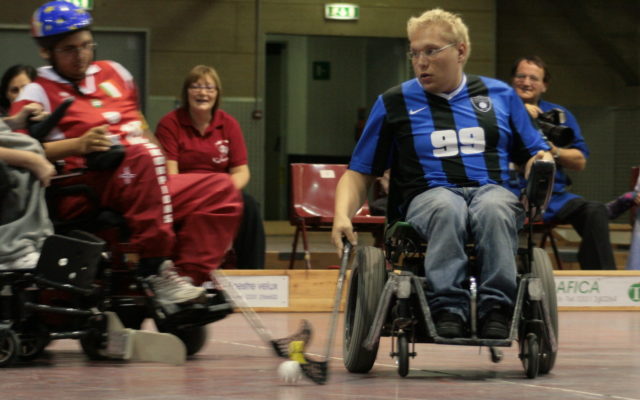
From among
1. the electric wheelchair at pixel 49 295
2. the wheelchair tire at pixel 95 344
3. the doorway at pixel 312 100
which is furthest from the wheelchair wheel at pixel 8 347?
the doorway at pixel 312 100

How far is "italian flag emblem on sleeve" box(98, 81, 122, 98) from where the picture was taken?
4.23 m

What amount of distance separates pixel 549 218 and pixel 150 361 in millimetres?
3328

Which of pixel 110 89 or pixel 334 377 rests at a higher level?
pixel 110 89

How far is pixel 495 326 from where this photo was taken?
3.43 meters

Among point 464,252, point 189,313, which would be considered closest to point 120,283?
point 189,313

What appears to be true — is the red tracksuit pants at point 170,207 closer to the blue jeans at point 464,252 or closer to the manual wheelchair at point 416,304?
the manual wheelchair at point 416,304

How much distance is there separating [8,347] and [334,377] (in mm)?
1023

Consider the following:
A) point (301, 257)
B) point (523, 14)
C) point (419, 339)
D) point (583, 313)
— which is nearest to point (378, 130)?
point (419, 339)

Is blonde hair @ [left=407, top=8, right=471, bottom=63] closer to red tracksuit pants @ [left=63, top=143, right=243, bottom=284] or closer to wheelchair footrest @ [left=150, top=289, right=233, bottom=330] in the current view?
red tracksuit pants @ [left=63, top=143, right=243, bottom=284]

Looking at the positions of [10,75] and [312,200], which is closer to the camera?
[10,75]

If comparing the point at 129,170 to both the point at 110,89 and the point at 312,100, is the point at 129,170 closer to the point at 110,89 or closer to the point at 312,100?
the point at 110,89

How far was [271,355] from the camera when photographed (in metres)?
4.31

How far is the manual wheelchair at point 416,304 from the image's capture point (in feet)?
11.4

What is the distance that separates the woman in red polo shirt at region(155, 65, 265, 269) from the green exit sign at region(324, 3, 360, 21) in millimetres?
5859
